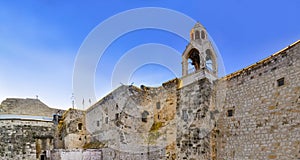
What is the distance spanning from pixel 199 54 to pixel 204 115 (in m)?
3.99

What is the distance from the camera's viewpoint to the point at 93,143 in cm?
2331

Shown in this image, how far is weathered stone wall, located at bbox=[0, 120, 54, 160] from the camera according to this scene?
22.0 m

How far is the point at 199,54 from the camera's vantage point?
52.5 ft

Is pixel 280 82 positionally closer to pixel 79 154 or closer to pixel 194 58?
pixel 194 58

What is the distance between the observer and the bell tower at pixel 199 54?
51.4 ft

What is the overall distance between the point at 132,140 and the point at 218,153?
6.47 metres

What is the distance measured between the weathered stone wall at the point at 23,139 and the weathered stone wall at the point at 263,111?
57.0ft

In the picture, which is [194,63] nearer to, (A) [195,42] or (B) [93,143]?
(A) [195,42]

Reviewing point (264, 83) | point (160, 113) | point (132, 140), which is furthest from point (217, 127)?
point (132, 140)

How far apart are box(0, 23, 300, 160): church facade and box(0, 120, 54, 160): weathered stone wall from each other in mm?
186

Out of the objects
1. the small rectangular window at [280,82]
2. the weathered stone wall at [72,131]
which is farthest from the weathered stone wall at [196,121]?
the weathered stone wall at [72,131]

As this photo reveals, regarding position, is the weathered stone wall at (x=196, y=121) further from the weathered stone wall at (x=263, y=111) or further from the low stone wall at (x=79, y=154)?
the low stone wall at (x=79, y=154)

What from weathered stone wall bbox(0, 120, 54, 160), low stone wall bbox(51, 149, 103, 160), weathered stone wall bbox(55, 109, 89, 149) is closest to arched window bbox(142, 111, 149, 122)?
low stone wall bbox(51, 149, 103, 160)

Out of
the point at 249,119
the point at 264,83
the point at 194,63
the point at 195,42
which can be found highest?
the point at 195,42
